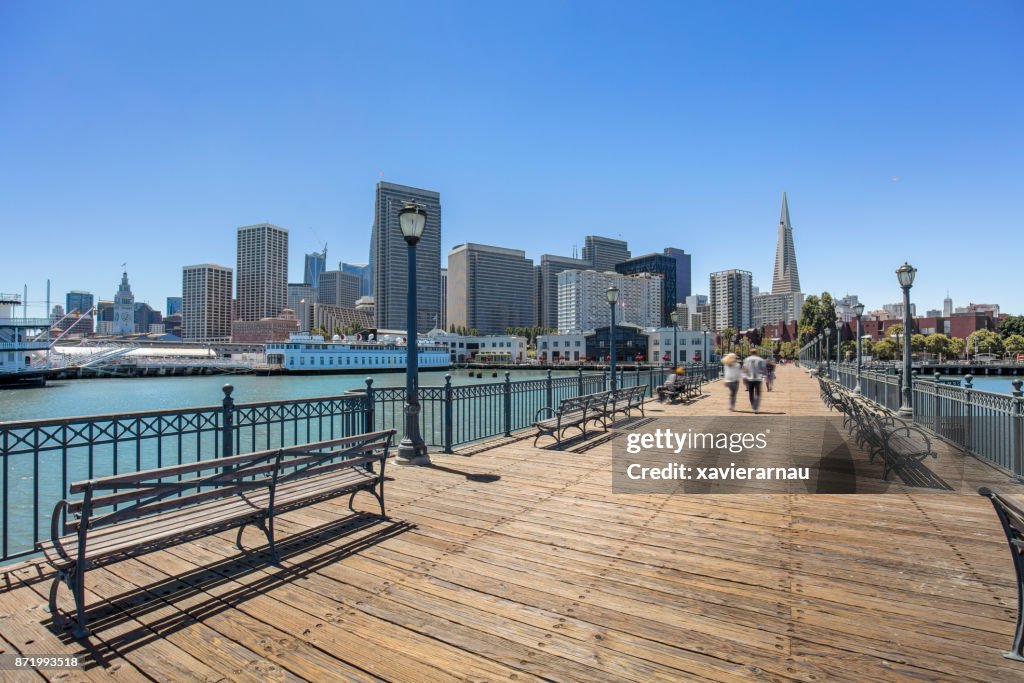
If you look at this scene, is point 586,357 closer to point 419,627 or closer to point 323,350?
point 323,350

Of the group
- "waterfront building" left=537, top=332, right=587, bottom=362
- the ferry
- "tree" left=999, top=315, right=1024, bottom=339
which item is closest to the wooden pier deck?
the ferry

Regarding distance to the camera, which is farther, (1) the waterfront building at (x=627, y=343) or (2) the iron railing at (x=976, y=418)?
(1) the waterfront building at (x=627, y=343)

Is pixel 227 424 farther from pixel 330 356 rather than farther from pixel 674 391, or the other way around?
pixel 330 356

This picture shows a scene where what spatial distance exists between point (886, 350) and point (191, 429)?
127 metres

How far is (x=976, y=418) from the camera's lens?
9.34 m

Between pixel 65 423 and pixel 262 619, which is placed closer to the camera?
pixel 262 619

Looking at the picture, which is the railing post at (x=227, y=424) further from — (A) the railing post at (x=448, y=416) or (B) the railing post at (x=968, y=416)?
(B) the railing post at (x=968, y=416)

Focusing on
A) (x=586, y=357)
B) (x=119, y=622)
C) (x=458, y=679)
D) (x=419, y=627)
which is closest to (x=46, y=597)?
(x=119, y=622)

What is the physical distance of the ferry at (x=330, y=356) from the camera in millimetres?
103562

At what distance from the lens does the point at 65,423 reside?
4.91 meters

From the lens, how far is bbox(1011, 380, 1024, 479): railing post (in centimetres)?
741

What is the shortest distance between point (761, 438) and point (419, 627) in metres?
9.78

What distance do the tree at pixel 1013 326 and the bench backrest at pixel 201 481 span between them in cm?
14971

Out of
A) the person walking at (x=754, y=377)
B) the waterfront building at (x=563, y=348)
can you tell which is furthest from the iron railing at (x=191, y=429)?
the waterfront building at (x=563, y=348)
